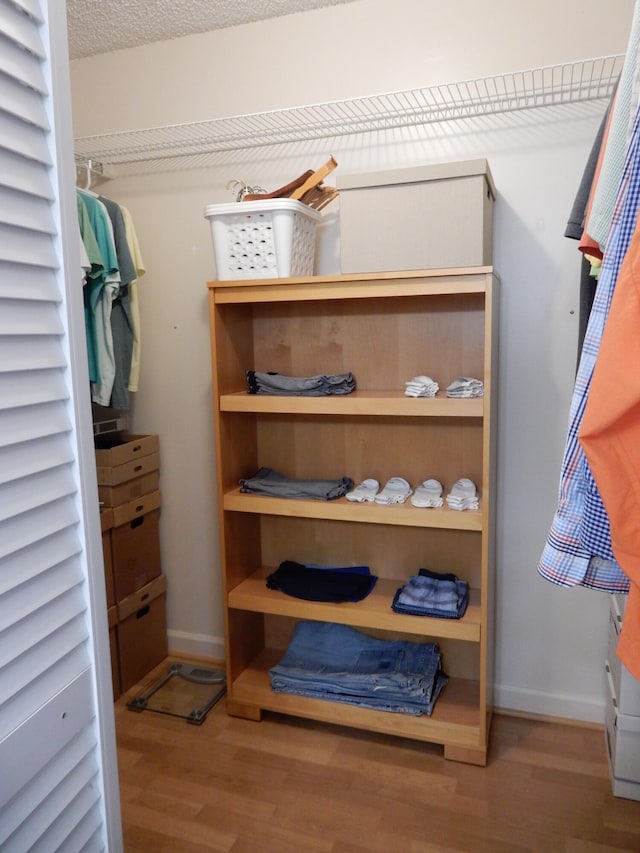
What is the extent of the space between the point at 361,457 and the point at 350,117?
1.18m

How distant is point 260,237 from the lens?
1.96 m

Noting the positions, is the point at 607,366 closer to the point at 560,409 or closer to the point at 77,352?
the point at 77,352

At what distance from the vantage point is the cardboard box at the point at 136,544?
2.31 meters

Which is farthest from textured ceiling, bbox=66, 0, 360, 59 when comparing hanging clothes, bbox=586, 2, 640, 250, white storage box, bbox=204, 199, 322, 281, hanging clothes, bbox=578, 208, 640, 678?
hanging clothes, bbox=578, 208, 640, 678

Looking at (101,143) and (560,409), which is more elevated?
(101,143)

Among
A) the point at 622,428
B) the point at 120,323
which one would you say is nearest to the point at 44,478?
the point at 622,428

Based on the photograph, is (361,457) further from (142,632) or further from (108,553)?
(142,632)

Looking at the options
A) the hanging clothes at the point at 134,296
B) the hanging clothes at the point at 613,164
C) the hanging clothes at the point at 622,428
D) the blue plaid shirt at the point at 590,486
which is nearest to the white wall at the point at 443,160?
the hanging clothes at the point at 134,296

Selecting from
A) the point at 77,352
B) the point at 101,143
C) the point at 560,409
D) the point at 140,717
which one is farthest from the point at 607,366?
the point at 101,143

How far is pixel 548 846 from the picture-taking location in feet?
5.32

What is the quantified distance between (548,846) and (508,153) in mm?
2016

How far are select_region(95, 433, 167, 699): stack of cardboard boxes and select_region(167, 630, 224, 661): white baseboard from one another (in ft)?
0.15

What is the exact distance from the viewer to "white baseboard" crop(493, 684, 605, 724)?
6.95 feet

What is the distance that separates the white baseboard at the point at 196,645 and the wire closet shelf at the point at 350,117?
6.28 ft
